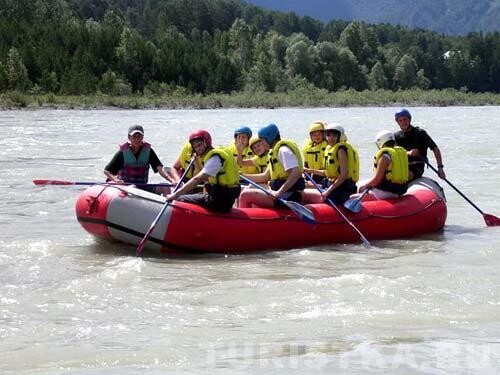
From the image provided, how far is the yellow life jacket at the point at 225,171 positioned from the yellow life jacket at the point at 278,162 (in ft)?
1.87

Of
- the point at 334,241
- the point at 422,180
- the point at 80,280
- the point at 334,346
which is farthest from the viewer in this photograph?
the point at 422,180

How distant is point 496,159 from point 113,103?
3510cm

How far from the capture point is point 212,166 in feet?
25.5

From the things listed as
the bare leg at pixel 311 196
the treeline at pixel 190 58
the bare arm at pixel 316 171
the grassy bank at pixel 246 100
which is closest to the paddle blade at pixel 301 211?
the bare leg at pixel 311 196

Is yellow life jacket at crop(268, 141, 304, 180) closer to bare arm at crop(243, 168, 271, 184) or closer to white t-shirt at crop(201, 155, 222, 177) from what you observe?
bare arm at crop(243, 168, 271, 184)

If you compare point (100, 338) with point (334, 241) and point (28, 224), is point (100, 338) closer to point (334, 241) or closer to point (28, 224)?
point (334, 241)

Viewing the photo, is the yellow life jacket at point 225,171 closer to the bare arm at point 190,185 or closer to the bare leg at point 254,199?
the bare arm at point 190,185

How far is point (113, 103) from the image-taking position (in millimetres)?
51250

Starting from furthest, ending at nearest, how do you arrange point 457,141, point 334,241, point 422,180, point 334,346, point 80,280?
point 457,141 < point 422,180 < point 334,241 < point 80,280 < point 334,346

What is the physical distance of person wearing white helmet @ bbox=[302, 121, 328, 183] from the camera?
30.5ft

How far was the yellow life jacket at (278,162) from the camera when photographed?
8.37 m

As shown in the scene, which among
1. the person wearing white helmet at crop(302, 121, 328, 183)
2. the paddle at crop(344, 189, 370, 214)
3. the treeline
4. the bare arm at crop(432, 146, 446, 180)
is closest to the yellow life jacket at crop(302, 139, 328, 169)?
the person wearing white helmet at crop(302, 121, 328, 183)

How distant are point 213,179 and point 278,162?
77 cm

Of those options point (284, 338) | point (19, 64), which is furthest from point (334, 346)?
point (19, 64)
